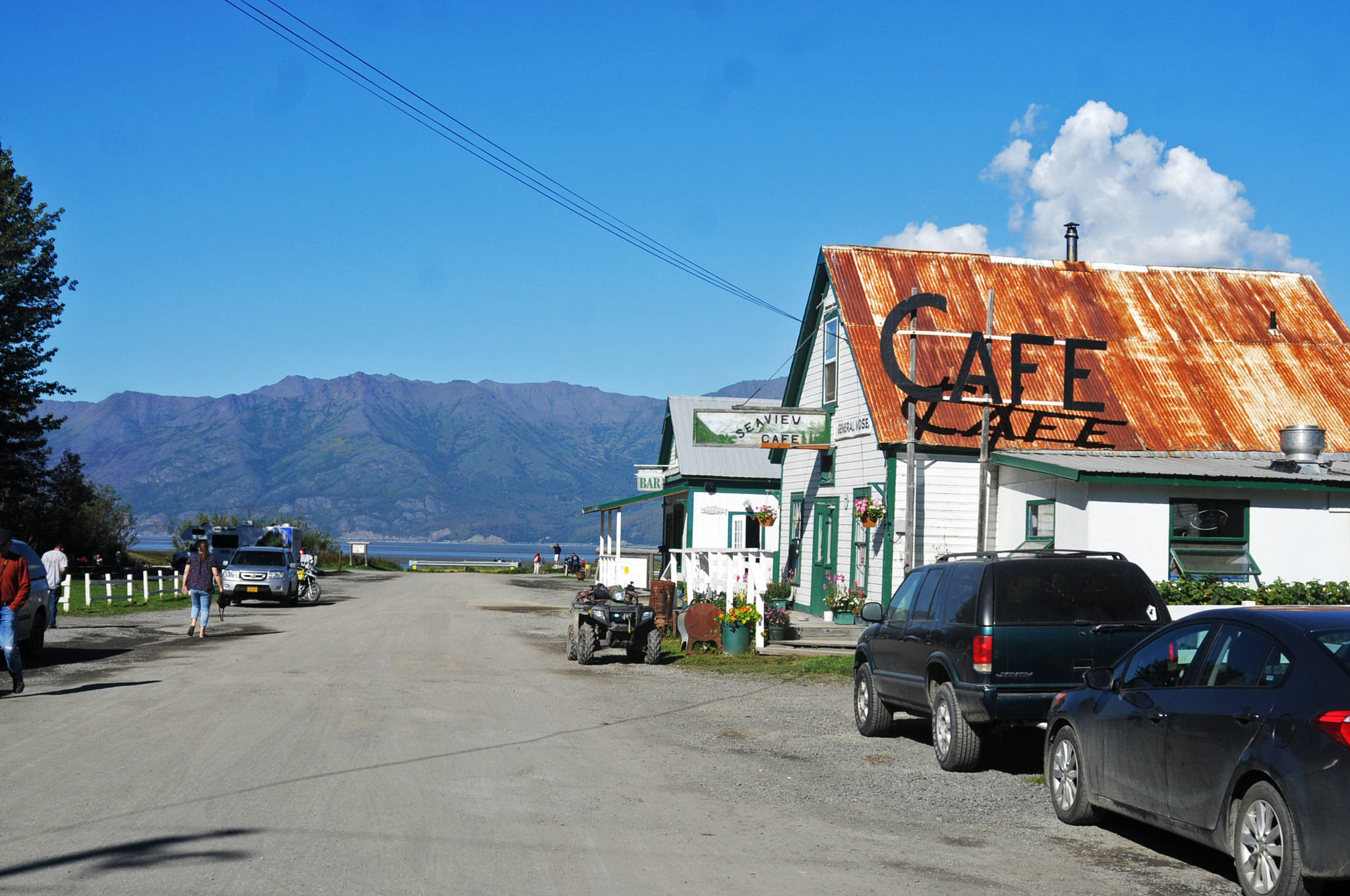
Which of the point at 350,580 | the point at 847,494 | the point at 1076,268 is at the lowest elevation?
the point at 350,580

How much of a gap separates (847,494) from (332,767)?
57.1ft

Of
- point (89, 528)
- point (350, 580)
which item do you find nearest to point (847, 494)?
point (350, 580)

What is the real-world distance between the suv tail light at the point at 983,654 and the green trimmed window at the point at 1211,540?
36.1 feet

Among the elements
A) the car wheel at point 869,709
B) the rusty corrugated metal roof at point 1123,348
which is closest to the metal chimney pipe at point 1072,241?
the rusty corrugated metal roof at point 1123,348

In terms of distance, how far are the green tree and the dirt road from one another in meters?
34.2

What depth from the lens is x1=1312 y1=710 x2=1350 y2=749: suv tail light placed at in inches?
229

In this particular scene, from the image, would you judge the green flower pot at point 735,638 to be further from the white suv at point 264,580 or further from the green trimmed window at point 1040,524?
the white suv at point 264,580

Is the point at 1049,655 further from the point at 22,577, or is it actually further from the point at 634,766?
the point at 22,577

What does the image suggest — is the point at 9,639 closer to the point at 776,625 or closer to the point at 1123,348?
the point at 776,625

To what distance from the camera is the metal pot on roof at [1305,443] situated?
810 inches

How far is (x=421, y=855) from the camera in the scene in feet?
23.1

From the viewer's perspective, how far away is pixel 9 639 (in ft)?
46.9

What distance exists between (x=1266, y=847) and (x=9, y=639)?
13570 mm

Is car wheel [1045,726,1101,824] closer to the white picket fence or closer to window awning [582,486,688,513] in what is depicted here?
the white picket fence
